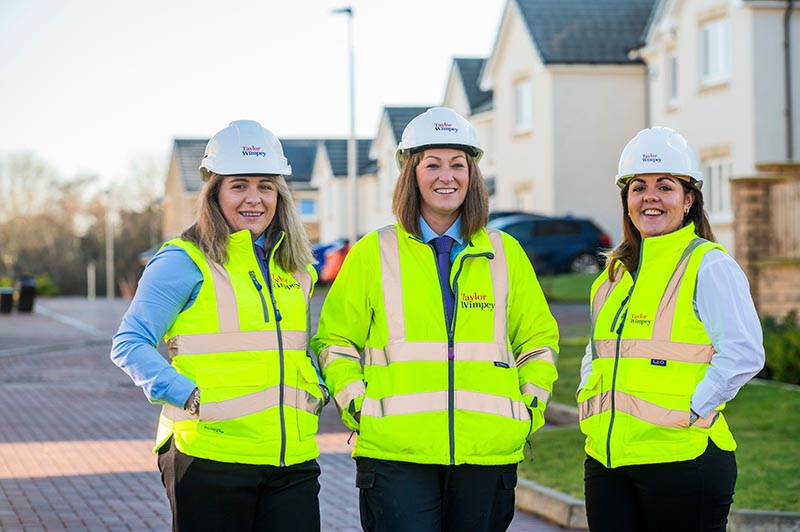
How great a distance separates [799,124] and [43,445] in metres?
Result: 20.2

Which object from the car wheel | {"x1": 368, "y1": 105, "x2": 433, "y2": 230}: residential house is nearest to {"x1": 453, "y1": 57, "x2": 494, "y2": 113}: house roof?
{"x1": 368, "y1": 105, "x2": 433, "y2": 230}: residential house

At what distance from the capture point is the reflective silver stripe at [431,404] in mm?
4703

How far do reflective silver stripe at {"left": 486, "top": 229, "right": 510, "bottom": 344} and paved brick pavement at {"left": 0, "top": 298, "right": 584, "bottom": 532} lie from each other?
4.08m

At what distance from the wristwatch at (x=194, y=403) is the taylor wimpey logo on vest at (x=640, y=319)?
64.6 inches

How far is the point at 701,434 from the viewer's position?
473 centimetres

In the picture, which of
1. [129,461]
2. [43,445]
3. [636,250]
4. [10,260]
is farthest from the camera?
[10,260]

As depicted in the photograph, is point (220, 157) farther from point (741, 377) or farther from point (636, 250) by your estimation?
point (741, 377)

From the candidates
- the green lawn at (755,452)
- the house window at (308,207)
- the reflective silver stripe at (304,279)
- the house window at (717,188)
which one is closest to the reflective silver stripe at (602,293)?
the reflective silver stripe at (304,279)

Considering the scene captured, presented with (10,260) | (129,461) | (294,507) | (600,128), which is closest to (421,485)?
(294,507)

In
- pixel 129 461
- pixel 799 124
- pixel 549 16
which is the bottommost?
pixel 129 461

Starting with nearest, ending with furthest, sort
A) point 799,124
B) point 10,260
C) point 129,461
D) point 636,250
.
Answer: point 636,250 → point 129,461 → point 799,124 → point 10,260

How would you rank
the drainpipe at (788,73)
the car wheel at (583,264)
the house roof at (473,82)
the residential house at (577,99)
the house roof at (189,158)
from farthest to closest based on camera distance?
the house roof at (189,158), the house roof at (473,82), the residential house at (577,99), the car wheel at (583,264), the drainpipe at (788,73)

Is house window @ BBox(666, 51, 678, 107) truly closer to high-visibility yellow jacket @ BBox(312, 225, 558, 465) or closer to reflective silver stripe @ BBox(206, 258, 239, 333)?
high-visibility yellow jacket @ BBox(312, 225, 558, 465)

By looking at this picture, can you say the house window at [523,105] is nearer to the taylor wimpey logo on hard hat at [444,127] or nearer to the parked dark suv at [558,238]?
the parked dark suv at [558,238]
